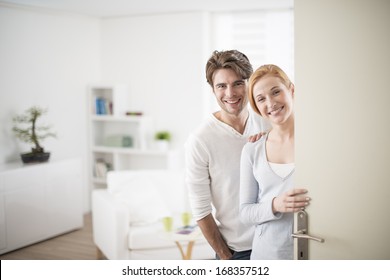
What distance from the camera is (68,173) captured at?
4.94m

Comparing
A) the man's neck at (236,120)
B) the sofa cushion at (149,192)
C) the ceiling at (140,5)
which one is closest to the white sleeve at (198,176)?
the man's neck at (236,120)

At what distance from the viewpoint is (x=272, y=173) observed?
76.4 inches

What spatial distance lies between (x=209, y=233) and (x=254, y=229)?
0.21 meters

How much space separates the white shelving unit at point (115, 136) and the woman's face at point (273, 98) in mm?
3552

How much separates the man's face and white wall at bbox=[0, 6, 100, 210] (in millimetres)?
2948

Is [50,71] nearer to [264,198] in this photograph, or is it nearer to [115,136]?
[115,136]

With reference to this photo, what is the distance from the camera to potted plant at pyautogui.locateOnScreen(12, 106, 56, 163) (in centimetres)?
467

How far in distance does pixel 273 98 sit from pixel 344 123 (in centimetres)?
29

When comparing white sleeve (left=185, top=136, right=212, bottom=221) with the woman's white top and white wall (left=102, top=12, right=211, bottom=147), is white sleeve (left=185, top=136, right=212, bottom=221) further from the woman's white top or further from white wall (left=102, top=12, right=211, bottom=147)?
white wall (left=102, top=12, right=211, bottom=147)

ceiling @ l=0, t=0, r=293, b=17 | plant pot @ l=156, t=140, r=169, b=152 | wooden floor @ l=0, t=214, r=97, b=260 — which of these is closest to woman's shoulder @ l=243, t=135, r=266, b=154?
wooden floor @ l=0, t=214, r=97, b=260

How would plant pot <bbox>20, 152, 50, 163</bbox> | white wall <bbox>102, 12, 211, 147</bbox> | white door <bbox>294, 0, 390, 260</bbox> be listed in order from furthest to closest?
white wall <bbox>102, 12, 211, 147</bbox>
plant pot <bbox>20, 152, 50, 163</bbox>
white door <bbox>294, 0, 390, 260</bbox>

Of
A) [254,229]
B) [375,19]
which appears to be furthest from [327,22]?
[254,229]

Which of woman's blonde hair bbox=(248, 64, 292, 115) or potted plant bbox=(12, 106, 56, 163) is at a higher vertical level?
woman's blonde hair bbox=(248, 64, 292, 115)
